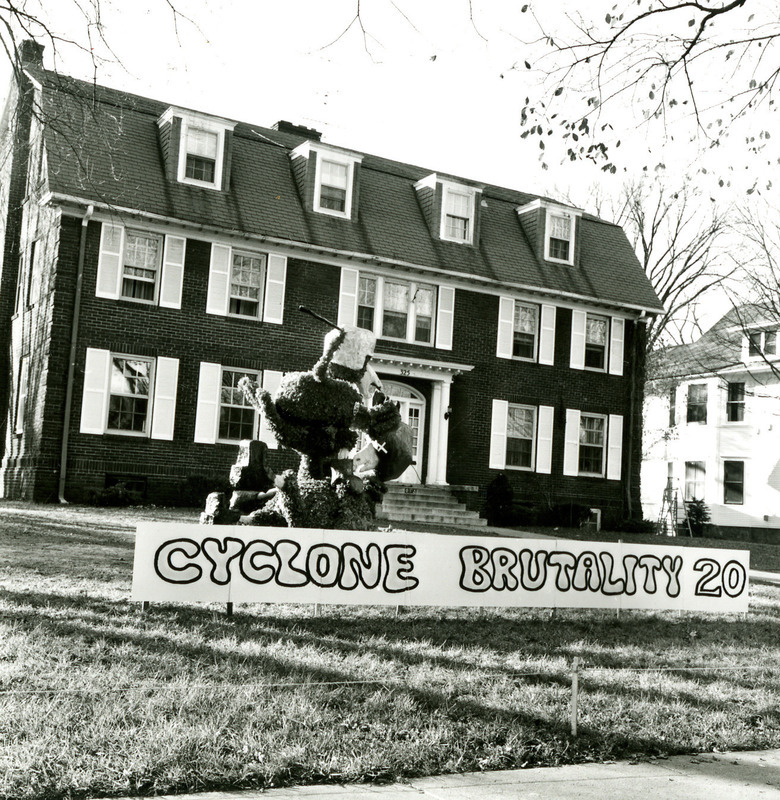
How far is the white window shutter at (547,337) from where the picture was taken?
26.3m

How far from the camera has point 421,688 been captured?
631cm

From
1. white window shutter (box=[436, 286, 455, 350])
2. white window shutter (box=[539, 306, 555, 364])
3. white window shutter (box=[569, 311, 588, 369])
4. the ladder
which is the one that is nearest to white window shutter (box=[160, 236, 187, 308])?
white window shutter (box=[436, 286, 455, 350])

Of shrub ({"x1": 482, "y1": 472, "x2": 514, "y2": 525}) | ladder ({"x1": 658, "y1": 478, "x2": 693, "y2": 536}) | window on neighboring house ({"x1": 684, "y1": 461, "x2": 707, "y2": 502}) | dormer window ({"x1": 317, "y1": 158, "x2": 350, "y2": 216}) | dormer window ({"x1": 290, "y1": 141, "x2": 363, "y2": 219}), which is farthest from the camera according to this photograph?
window on neighboring house ({"x1": 684, "y1": 461, "x2": 707, "y2": 502})

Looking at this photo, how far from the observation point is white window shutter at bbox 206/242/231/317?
2220 cm

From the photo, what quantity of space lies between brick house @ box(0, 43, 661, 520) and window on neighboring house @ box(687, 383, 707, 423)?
1019 cm

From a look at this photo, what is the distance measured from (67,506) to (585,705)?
14670mm

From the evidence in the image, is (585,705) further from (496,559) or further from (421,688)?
(496,559)

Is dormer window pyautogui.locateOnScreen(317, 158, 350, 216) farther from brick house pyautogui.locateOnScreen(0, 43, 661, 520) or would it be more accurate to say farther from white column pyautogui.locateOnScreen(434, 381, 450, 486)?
white column pyautogui.locateOnScreen(434, 381, 450, 486)

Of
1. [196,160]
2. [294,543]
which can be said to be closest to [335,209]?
[196,160]

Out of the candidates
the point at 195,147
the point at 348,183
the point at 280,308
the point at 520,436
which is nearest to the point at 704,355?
the point at 520,436

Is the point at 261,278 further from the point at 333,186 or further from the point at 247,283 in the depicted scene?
the point at 333,186

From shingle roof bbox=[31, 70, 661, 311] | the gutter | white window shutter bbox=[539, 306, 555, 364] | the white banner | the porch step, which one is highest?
shingle roof bbox=[31, 70, 661, 311]

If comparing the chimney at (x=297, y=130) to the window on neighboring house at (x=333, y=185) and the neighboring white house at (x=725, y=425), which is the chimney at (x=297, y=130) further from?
the neighboring white house at (x=725, y=425)

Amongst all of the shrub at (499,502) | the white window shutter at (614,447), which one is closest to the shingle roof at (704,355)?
the white window shutter at (614,447)
